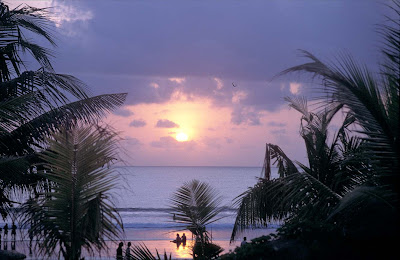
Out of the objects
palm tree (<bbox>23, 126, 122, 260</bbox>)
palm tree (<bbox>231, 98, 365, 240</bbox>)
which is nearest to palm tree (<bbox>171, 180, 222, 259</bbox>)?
palm tree (<bbox>231, 98, 365, 240</bbox>)

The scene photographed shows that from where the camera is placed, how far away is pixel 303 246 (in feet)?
20.6

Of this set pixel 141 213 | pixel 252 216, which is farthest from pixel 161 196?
pixel 252 216

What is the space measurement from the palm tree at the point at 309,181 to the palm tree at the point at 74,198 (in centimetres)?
323


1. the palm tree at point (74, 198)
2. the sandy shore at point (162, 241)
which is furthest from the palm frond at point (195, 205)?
the sandy shore at point (162, 241)

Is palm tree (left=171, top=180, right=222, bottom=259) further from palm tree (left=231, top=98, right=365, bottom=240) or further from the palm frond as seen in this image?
palm tree (left=231, top=98, right=365, bottom=240)

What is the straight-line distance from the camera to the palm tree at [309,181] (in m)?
7.35

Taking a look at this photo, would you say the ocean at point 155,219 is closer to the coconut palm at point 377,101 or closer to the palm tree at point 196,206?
the palm tree at point 196,206

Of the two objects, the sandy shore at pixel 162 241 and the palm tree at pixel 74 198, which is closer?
the palm tree at pixel 74 198

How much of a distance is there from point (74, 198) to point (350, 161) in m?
4.28

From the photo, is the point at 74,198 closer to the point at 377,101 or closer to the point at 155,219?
the point at 377,101

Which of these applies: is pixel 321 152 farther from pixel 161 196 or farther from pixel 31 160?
pixel 161 196

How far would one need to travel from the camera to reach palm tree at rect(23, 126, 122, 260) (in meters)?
4.92

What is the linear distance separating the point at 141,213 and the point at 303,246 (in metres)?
57.5

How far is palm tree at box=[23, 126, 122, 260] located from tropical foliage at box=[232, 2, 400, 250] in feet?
7.75
